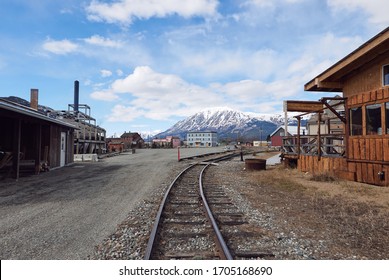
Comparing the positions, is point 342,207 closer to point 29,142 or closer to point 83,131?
point 29,142

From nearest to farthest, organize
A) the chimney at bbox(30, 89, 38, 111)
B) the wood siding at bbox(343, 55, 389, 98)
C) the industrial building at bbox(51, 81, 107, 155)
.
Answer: the wood siding at bbox(343, 55, 389, 98), the chimney at bbox(30, 89, 38, 111), the industrial building at bbox(51, 81, 107, 155)

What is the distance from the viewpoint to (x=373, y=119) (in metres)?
9.82

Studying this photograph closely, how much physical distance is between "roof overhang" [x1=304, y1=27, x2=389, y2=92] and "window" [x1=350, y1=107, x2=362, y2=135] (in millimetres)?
1868

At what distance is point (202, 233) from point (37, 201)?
5.76 meters

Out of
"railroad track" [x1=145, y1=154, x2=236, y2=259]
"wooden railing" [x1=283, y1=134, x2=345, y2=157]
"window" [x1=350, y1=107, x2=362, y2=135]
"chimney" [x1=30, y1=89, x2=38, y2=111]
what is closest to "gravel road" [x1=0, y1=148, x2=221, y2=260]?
"railroad track" [x1=145, y1=154, x2=236, y2=259]

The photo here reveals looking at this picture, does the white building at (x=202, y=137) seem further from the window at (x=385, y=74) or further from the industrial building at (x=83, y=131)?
the window at (x=385, y=74)

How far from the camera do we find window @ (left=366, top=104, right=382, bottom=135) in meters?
9.58

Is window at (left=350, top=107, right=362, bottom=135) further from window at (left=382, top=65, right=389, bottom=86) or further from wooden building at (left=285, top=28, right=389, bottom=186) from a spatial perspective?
window at (left=382, top=65, right=389, bottom=86)

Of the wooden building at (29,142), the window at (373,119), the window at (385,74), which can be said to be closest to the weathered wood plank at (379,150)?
the window at (373,119)

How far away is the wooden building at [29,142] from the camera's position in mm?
12255

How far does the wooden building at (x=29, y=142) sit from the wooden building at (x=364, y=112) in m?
13.8

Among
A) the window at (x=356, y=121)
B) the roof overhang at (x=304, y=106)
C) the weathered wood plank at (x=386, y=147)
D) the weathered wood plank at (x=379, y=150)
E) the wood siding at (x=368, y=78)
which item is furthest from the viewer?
the roof overhang at (x=304, y=106)
